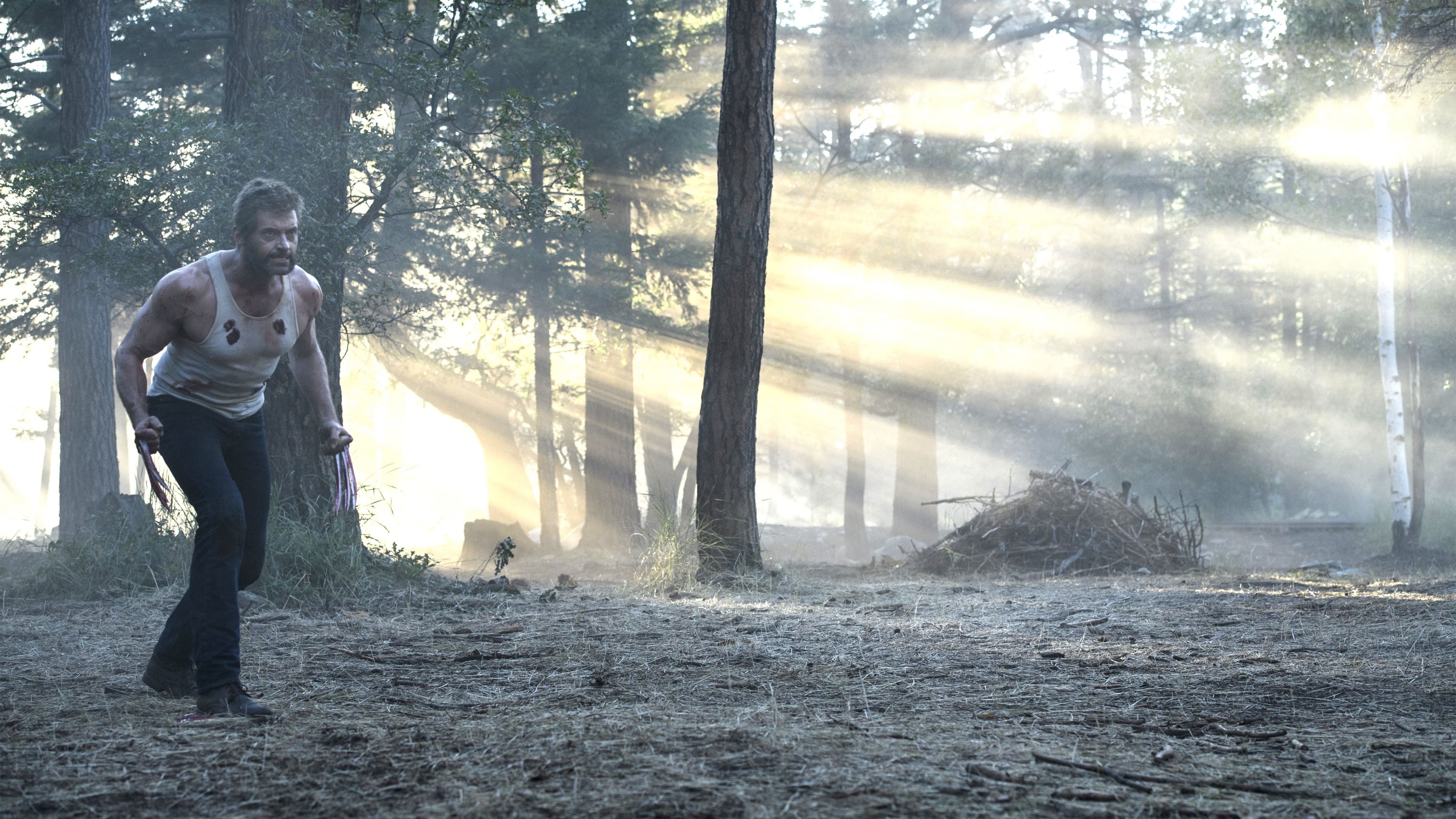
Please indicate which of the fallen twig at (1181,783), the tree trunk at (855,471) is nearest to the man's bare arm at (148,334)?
the fallen twig at (1181,783)

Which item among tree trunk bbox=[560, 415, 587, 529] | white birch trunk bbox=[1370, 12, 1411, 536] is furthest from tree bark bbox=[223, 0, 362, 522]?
white birch trunk bbox=[1370, 12, 1411, 536]

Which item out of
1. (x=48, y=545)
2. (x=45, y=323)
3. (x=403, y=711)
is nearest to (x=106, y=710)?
(x=403, y=711)

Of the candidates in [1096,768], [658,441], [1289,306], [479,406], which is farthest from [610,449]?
[1289,306]

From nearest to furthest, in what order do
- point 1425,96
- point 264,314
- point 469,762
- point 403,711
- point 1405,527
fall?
point 469,762 → point 403,711 → point 264,314 → point 1425,96 → point 1405,527

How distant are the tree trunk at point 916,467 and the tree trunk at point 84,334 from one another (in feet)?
41.6

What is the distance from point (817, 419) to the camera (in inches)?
1179

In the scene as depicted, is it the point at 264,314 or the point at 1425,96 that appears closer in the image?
the point at 264,314

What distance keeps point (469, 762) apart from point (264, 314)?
1892mm

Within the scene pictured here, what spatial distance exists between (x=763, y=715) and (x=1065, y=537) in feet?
24.4

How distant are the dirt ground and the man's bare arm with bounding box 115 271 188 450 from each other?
3.48 ft

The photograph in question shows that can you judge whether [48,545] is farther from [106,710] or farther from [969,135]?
[969,135]

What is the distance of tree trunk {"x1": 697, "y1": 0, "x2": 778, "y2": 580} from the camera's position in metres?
7.70

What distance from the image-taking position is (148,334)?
11.2ft

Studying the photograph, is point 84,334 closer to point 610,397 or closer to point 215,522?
point 610,397
